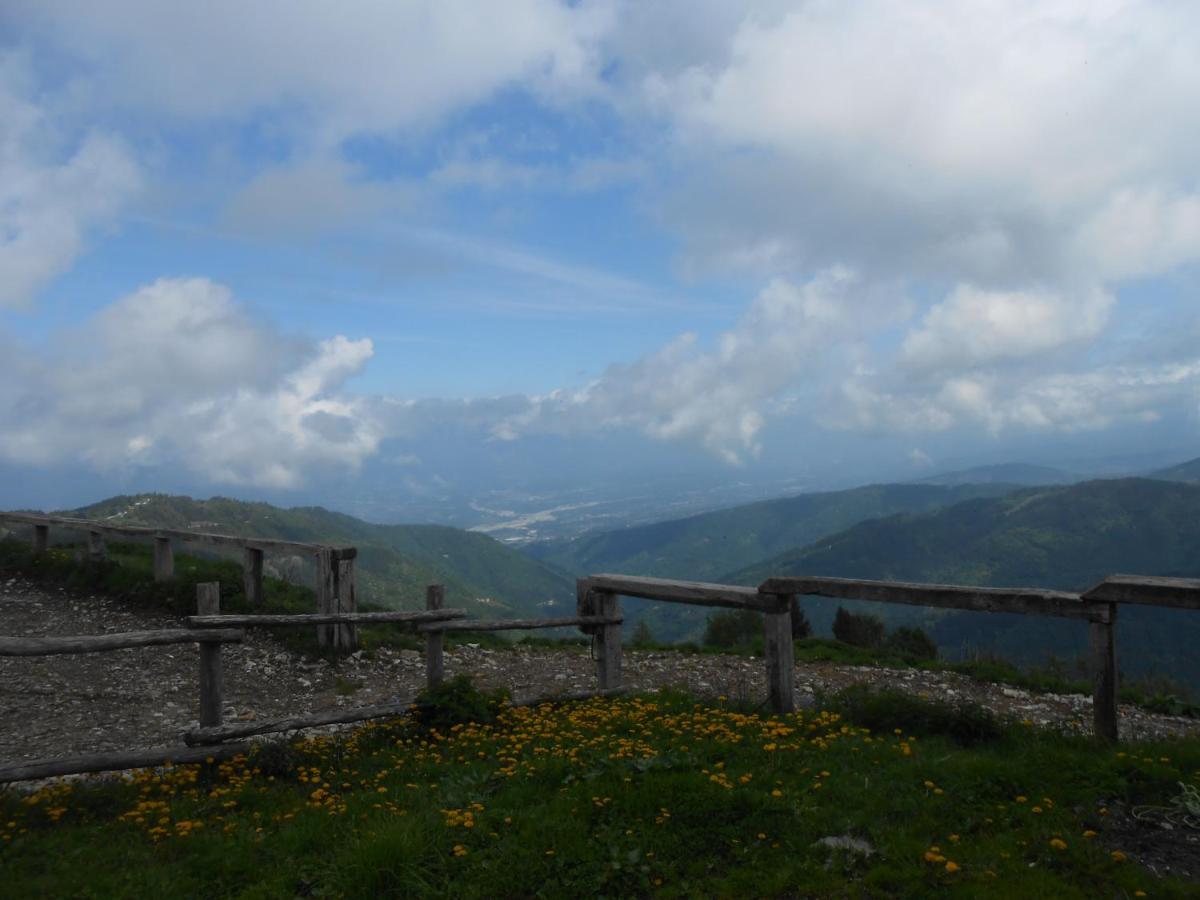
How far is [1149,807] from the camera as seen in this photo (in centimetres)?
572

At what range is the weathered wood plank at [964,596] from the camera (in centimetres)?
729

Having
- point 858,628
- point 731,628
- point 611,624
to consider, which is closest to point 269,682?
point 611,624

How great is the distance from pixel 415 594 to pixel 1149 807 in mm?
92954

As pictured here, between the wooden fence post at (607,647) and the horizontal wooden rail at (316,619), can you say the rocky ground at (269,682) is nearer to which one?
the wooden fence post at (607,647)

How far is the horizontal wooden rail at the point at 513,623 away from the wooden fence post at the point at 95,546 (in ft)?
39.2

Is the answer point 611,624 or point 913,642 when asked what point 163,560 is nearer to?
point 611,624

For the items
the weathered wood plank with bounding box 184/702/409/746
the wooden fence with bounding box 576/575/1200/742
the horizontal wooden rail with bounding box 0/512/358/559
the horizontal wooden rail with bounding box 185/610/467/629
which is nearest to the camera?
the wooden fence with bounding box 576/575/1200/742

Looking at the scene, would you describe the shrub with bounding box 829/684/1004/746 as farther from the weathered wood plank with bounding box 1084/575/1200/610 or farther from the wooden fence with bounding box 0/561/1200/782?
the weathered wood plank with bounding box 1084/575/1200/610

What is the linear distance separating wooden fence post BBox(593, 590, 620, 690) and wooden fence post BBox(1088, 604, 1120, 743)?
216 inches

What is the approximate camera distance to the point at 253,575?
50.7 feet

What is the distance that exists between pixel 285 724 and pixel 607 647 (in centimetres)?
415

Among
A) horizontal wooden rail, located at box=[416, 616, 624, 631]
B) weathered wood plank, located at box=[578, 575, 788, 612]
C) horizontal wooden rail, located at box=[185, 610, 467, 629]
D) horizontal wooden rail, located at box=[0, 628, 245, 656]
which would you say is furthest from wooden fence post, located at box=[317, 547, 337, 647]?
horizontal wooden rail, located at box=[0, 628, 245, 656]

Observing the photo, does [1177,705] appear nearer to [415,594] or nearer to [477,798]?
[477,798]

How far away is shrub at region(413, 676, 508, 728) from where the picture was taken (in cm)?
897
